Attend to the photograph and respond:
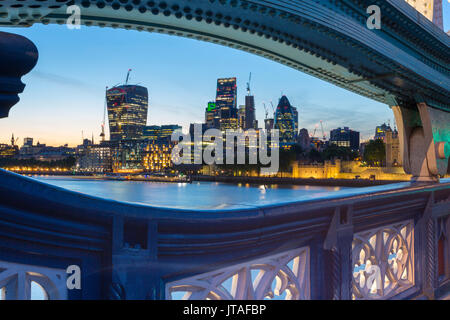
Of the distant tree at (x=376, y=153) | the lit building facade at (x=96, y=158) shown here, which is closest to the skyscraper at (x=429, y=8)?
the distant tree at (x=376, y=153)

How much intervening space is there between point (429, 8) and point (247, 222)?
5.73 meters

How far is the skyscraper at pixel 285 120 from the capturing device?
171050mm

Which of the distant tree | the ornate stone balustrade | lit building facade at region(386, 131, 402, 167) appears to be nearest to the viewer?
the ornate stone balustrade

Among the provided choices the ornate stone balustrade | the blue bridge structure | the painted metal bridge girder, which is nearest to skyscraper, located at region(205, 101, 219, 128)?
the painted metal bridge girder

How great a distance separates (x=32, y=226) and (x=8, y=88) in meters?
0.46

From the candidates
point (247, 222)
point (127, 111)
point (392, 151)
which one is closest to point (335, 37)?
point (247, 222)

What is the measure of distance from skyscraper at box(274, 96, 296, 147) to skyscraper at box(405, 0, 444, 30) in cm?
16273

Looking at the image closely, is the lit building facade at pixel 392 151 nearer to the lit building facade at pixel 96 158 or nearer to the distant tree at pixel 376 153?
the distant tree at pixel 376 153

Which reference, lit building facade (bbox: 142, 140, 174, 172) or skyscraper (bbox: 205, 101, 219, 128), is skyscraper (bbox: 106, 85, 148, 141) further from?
skyscraper (bbox: 205, 101, 219, 128)

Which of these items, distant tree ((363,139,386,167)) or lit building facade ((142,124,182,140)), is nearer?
distant tree ((363,139,386,167))

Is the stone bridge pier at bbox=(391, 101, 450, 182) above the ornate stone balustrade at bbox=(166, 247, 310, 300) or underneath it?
above

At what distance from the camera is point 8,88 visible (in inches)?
38.9

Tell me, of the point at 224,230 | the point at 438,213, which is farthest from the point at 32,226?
the point at 438,213

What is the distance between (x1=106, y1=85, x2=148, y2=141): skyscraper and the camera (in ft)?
507
